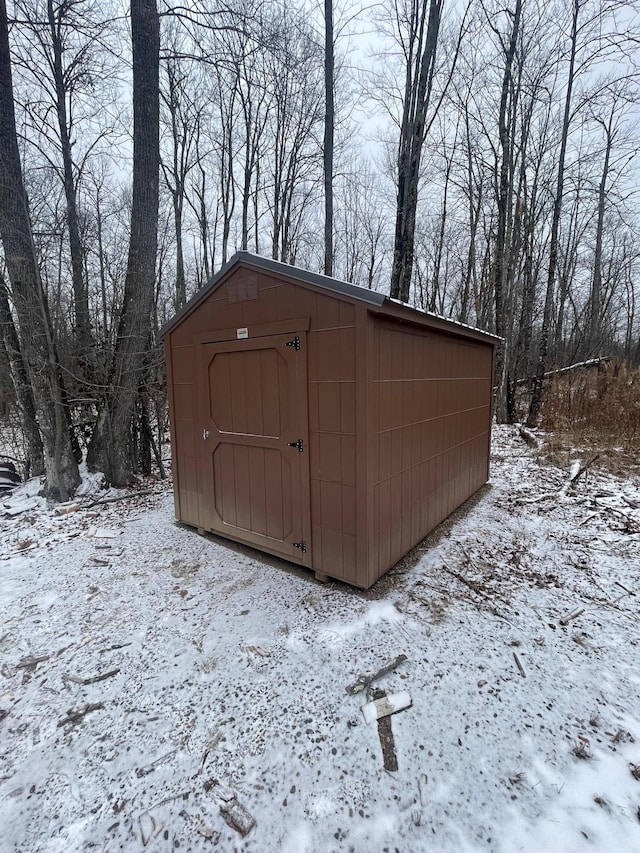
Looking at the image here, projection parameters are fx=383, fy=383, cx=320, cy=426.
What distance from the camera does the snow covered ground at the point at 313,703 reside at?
1358 millimetres

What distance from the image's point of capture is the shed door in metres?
2.85

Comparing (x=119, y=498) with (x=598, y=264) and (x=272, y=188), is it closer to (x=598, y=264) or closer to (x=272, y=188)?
(x=272, y=188)

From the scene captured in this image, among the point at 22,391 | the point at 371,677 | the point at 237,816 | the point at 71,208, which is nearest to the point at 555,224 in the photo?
the point at 71,208

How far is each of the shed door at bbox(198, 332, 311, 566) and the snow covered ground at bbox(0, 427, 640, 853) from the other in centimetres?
33

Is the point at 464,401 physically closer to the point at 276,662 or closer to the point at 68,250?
the point at 276,662

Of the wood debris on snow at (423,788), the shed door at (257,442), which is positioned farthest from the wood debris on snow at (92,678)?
the wood debris on snow at (423,788)

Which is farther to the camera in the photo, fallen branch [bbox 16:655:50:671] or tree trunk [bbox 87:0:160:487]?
tree trunk [bbox 87:0:160:487]

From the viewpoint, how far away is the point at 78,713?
1805 millimetres

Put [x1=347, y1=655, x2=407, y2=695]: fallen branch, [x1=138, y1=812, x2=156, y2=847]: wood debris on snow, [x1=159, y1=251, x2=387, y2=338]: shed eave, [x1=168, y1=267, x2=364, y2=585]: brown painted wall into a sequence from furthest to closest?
[x1=168, y1=267, x2=364, y2=585]: brown painted wall, [x1=159, y1=251, x2=387, y2=338]: shed eave, [x1=347, y1=655, x2=407, y2=695]: fallen branch, [x1=138, y1=812, x2=156, y2=847]: wood debris on snow

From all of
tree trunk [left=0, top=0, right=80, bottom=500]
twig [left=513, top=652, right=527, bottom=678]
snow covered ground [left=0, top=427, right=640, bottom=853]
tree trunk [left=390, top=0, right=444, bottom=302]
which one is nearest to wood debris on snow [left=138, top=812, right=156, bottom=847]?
snow covered ground [left=0, top=427, right=640, bottom=853]

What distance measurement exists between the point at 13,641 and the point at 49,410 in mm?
2952

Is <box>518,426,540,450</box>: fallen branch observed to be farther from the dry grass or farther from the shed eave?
the shed eave

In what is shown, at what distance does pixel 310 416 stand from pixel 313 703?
1679mm

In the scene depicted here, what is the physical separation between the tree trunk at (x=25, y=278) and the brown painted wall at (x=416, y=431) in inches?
153
